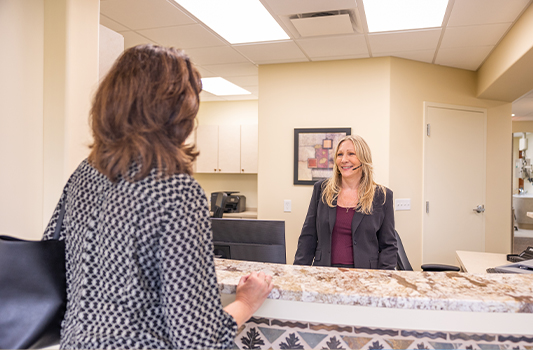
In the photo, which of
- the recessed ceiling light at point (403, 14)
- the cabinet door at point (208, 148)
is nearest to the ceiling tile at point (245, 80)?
the cabinet door at point (208, 148)

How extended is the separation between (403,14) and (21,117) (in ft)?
8.47

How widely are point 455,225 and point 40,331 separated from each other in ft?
14.0

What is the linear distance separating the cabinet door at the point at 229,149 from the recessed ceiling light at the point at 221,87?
0.49 metres

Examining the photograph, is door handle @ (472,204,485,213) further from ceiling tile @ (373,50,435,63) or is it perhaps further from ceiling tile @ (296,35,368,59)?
ceiling tile @ (296,35,368,59)

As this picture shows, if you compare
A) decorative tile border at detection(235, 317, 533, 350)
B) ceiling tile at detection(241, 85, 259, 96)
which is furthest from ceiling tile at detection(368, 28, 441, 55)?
decorative tile border at detection(235, 317, 533, 350)

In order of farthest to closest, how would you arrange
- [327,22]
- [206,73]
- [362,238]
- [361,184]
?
[206,73], [327,22], [361,184], [362,238]

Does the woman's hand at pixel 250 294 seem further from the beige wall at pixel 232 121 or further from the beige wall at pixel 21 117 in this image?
the beige wall at pixel 232 121

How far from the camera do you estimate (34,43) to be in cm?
179

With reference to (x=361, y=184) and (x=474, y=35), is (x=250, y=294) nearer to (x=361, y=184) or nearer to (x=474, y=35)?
(x=361, y=184)

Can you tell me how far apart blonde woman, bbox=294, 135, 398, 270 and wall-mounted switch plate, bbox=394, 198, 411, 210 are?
5.72ft

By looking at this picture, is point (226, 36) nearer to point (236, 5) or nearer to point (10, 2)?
point (236, 5)

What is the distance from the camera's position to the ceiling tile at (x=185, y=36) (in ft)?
10.6

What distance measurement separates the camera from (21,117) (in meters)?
1.73

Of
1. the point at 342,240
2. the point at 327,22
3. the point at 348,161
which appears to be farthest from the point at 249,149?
the point at 342,240
